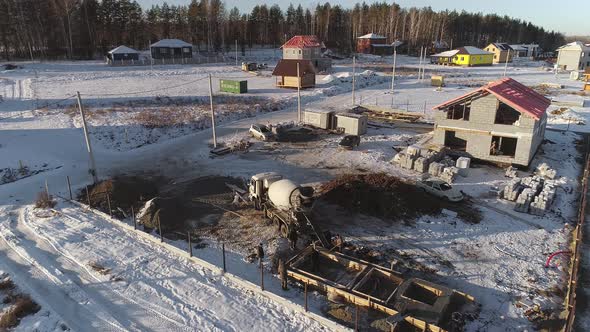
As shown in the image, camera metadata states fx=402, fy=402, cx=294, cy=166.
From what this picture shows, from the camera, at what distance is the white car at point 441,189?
25.3m

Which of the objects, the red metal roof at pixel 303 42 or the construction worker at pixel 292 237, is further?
the red metal roof at pixel 303 42

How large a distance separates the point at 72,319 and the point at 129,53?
80.7 metres

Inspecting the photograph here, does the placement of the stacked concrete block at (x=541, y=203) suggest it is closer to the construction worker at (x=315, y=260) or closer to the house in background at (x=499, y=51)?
the construction worker at (x=315, y=260)

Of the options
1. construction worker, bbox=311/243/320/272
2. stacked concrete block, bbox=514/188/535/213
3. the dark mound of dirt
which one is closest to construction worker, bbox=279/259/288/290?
construction worker, bbox=311/243/320/272

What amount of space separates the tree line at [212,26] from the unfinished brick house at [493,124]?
8844cm

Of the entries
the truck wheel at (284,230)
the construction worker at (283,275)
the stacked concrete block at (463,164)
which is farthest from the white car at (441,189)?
the construction worker at (283,275)

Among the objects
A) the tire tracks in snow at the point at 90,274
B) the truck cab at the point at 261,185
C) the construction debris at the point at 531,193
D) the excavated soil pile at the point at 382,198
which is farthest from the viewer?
the construction debris at the point at 531,193

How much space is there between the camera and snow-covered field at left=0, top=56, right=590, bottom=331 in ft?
52.2

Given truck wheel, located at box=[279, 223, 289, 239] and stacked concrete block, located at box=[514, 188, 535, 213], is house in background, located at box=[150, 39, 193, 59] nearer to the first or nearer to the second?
truck wheel, located at box=[279, 223, 289, 239]

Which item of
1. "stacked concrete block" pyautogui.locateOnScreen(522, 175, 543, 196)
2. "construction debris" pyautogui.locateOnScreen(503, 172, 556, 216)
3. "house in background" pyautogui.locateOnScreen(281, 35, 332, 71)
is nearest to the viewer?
"construction debris" pyautogui.locateOnScreen(503, 172, 556, 216)

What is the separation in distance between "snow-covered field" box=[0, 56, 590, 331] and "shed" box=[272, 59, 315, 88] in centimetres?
864

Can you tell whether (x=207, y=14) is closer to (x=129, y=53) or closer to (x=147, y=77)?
(x=129, y=53)

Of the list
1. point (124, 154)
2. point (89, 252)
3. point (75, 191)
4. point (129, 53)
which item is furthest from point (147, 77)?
point (89, 252)

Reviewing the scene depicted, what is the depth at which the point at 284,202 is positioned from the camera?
20719mm
